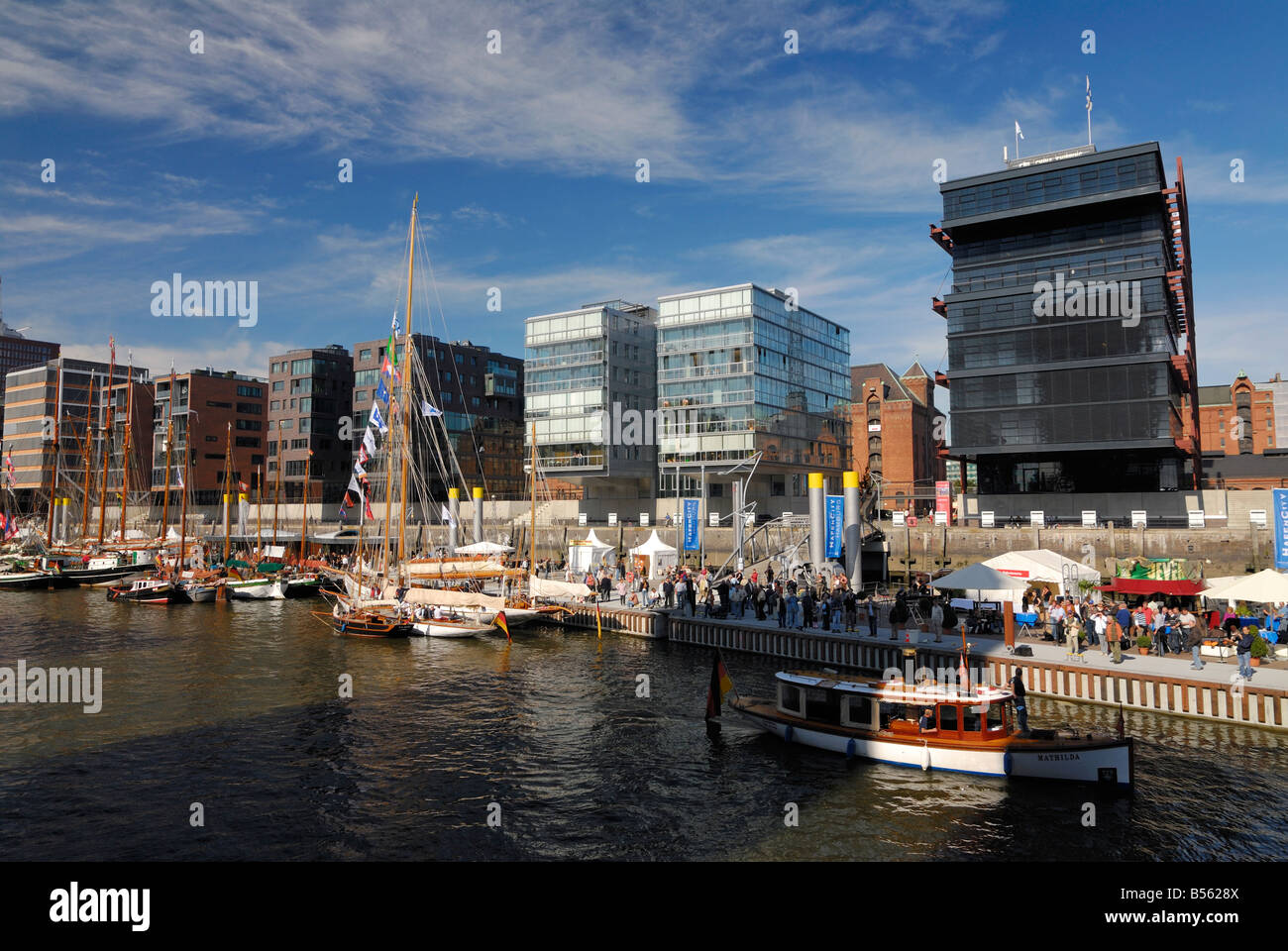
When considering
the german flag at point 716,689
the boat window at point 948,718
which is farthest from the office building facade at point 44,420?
the boat window at point 948,718

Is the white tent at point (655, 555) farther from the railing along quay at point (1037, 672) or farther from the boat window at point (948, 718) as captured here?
the boat window at point (948, 718)

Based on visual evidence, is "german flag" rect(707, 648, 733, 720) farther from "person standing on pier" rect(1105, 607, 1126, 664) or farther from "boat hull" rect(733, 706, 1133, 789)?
"person standing on pier" rect(1105, 607, 1126, 664)

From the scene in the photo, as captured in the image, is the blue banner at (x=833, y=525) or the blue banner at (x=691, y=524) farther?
the blue banner at (x=691, y=524)

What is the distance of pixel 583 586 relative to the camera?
4750 cm

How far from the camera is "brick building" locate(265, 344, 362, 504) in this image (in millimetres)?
125938

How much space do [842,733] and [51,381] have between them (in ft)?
557

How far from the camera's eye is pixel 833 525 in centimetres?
4834

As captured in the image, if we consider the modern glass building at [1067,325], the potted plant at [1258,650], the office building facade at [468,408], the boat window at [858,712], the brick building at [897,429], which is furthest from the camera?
the brick building at [897,429]

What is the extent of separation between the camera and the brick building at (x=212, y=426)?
129625mm

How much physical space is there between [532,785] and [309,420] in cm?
11806

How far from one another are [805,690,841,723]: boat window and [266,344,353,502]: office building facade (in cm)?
11338

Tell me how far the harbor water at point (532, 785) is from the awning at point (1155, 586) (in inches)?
480

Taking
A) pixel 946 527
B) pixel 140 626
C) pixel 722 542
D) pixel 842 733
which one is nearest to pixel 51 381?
pixel 140 626
